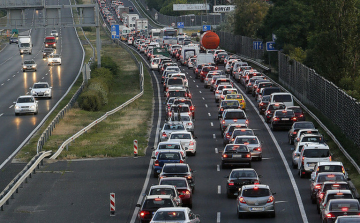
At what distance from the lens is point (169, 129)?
44.8 m

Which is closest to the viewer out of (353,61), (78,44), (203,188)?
(203,188)

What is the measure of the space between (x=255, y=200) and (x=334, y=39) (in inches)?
1289

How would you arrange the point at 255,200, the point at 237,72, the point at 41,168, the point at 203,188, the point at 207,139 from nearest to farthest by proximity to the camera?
1. the point at 255,200
2. the point at 203,188
3. the point at 41,168
4. the point at 207,139
5. the point at 237,72

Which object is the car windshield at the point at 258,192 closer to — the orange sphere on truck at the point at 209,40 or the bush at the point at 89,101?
the bush at the point at 89,101

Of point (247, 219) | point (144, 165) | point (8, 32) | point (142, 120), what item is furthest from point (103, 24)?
point (247, 219)

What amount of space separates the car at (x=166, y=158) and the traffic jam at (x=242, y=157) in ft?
0.15

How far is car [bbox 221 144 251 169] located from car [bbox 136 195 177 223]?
12240mm

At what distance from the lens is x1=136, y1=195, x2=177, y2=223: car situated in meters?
24.5

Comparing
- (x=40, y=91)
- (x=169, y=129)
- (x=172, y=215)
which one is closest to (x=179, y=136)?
(x=169, y=129)

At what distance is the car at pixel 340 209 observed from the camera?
23781 mm

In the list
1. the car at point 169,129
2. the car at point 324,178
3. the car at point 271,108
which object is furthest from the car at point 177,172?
the car at point 271,108

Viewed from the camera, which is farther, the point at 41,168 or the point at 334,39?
the point at 334,39

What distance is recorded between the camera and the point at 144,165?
131 feet

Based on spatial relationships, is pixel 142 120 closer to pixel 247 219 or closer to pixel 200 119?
pixel 200 119
